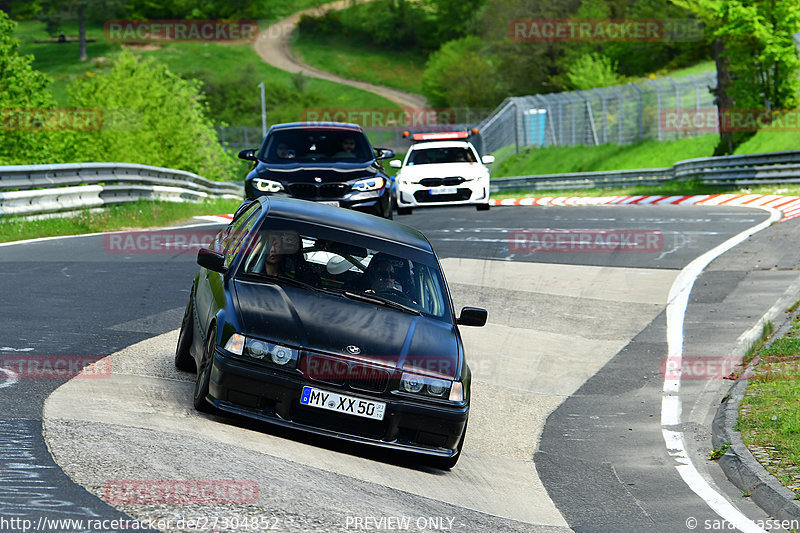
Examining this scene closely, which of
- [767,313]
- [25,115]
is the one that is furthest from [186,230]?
[25,115]

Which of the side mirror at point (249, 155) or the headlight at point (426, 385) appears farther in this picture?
the side mirror at point (249, 155)

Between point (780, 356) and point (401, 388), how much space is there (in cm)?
572

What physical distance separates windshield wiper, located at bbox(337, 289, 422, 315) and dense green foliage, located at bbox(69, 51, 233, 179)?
130 ft

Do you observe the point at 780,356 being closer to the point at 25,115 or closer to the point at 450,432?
the point at 450,432

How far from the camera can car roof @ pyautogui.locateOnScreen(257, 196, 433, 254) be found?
830 centimetres

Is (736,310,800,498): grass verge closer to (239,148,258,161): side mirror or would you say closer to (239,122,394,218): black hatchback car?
(239,122,394,218): black hatchback car

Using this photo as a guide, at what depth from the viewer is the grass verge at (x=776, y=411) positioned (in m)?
7.79

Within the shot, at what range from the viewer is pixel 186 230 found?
68.2 feet

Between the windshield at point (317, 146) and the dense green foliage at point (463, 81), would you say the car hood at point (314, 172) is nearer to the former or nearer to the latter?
the windshield at point (317, 146)

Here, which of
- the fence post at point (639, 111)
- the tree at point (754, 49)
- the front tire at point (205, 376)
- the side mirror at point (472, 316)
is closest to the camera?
the front tire at point (205, 376)

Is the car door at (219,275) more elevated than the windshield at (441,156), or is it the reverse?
the car door at (219,275)

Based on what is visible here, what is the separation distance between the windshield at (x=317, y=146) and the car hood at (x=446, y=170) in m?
6.53

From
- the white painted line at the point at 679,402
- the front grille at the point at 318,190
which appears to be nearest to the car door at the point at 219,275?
the white painted line at the point at 679,402

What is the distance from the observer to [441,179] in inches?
939
